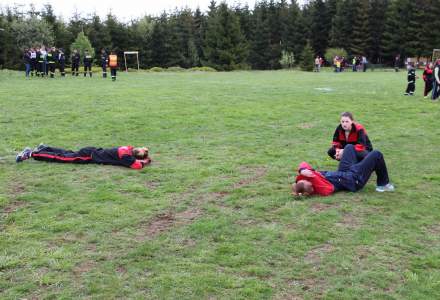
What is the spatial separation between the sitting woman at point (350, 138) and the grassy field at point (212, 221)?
0.61m


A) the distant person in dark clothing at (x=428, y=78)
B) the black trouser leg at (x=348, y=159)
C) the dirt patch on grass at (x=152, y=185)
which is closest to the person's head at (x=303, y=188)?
the black trouser leg at (x=348, y=159)

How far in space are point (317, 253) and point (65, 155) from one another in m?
5.73

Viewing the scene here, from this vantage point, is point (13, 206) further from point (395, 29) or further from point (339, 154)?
point (395, 29)

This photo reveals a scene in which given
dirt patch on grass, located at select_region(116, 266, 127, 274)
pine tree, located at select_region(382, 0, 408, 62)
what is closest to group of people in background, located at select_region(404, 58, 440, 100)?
dirt patch on grass, located at select_region(116, 266, 127, 274)

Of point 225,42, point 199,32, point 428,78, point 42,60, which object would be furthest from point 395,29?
point 42,60

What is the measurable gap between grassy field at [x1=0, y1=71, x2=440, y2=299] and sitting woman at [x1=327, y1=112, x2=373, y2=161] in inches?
23.9

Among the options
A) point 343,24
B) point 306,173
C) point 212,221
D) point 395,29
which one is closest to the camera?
point 212,221

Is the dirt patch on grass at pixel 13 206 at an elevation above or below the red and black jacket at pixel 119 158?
below

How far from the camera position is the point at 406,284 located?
4.51 meters

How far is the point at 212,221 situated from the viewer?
6137 millimetres

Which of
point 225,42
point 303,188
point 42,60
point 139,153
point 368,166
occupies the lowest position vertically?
point 303,188

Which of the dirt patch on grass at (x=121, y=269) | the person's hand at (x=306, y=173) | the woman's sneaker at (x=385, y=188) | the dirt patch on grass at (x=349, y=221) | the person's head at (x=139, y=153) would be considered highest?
the person's hand at (x=306, y=173)

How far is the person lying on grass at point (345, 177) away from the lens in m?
7.17

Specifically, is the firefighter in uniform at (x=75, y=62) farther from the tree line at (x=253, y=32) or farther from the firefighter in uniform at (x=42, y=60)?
the tree line at (x=253, y=32)
